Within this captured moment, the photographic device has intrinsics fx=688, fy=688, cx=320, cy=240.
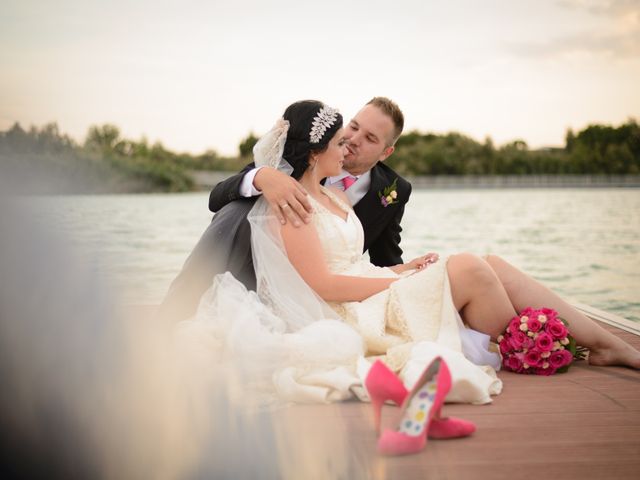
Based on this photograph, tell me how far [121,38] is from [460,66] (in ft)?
62.7

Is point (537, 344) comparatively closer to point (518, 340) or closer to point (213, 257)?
point (518, 340)

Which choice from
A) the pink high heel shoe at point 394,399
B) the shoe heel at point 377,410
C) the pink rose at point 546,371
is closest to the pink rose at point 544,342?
the pink rose at point 546,371

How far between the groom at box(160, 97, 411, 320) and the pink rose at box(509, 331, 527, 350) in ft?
3.58

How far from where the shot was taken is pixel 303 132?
336 centimetres

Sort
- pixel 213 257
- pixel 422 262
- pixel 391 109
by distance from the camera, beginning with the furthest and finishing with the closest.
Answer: pixel 391 109 < pixel 422 262 < pixel 213 257

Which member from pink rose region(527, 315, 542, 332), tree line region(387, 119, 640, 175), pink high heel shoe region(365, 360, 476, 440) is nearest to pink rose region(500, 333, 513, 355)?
pink rose region(527, 315, 542, 332)

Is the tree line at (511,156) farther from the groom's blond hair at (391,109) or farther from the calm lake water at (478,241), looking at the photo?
the groom's blond hair at (391,109)

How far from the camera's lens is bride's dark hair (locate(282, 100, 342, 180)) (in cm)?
336

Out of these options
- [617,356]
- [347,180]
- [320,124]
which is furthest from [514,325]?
[347,180]

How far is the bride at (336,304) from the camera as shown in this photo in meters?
2.89

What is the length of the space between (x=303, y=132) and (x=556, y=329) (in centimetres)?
150

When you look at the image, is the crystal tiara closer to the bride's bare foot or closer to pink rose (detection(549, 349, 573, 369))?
pink rose (detection(549, 349, 573, 369))

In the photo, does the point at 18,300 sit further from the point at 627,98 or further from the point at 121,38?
the point at 627,98

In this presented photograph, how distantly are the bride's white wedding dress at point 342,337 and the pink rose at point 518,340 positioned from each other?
0.41ft
